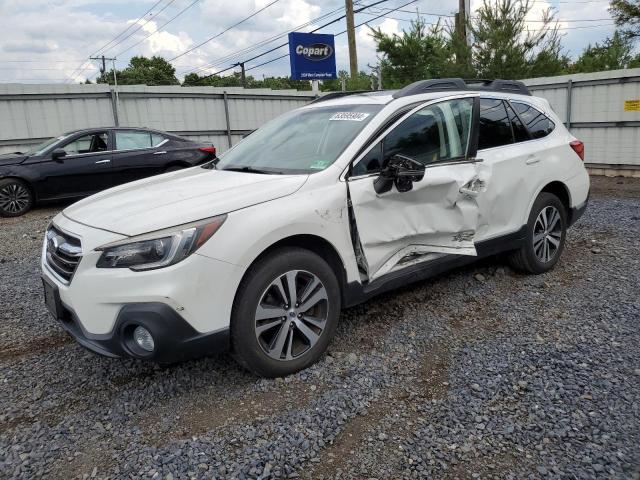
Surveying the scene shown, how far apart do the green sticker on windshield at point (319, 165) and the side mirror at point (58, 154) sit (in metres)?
6.98

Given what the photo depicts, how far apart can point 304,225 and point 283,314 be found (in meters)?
0.52

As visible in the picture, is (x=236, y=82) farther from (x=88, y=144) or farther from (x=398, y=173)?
(x=398, y=173)

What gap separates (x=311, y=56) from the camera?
16969mm

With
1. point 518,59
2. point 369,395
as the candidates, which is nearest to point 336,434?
point 369,395

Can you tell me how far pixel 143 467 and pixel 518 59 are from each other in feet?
54.4

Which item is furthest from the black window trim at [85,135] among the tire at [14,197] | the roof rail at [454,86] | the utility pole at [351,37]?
the utility pole at [351,37]

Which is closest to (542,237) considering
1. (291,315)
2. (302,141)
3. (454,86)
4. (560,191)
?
(560,191)

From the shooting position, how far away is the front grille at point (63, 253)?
2764 mm

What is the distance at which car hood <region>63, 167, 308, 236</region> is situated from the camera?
270cm

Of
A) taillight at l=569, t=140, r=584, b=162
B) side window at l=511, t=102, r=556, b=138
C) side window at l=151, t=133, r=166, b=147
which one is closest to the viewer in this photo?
side window at l=511, t=102, r=556, b=138

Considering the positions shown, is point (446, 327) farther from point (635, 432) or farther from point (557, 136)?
point (557, 136)

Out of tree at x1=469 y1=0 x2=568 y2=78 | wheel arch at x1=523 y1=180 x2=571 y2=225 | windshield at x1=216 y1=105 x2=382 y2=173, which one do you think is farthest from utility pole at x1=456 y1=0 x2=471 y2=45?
windshield at x1=216 y1=105 x2=382 y2=173

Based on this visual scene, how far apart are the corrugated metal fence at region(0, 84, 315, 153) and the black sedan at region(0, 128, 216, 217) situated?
2.65m

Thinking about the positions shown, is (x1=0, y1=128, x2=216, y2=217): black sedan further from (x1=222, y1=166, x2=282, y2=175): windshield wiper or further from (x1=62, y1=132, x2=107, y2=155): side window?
(x1=222, y1=166, x2=282, y2=175): windshield wiper
